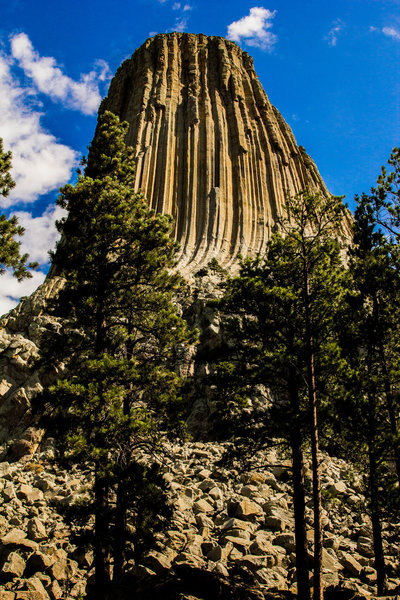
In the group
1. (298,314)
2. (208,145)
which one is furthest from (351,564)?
(208,145)

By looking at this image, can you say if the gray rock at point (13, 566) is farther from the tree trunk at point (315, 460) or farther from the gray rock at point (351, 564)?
the gray rock at point (351, 564)

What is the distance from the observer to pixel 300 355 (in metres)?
9.65

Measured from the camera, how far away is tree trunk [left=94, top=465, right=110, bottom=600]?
26.5ft

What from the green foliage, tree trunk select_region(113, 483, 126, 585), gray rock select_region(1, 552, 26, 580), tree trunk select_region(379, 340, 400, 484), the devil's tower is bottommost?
gray rock select_region(1, 552, 26, 580)

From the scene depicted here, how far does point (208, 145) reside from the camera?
4188 cm

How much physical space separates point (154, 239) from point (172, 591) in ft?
26.7

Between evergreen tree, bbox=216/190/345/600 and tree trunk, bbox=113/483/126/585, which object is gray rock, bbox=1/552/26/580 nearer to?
tree trunk, bbox=113/483/126/585

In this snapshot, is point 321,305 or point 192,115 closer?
point 321,305

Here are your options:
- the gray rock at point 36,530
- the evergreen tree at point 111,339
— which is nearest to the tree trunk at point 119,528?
the evergreen tree at point 111,339

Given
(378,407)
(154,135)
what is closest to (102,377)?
(378,407)

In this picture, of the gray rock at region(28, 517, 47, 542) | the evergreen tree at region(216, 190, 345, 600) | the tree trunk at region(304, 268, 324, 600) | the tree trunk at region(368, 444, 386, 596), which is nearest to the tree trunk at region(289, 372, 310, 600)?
the evergreen tree at region(216, 190, 345, 600)

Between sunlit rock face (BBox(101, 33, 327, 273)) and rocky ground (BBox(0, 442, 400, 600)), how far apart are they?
18.8m

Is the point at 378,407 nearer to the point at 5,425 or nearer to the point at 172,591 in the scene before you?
the point at 172,591

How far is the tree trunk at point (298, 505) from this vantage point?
821 centimetres
